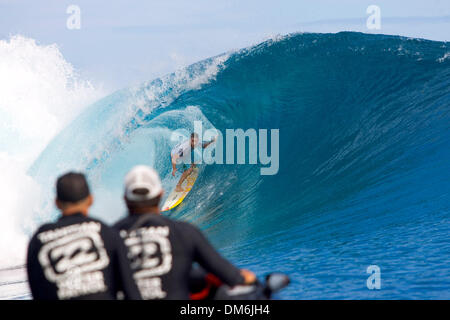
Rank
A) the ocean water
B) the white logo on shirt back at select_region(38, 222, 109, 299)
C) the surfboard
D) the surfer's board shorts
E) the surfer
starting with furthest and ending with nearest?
1. the surfer's board shorts
2. the surfer
3. the surfboard
4. the ocean water
5. the white logo on shirt back at select_region(38, 222, 109, 299)

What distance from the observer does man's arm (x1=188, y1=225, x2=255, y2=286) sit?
2125 mm

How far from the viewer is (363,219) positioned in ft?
23.5

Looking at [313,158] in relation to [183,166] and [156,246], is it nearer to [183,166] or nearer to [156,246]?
[183,166]

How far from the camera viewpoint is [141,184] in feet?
6.88

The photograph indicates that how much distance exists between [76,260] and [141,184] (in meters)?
0.42

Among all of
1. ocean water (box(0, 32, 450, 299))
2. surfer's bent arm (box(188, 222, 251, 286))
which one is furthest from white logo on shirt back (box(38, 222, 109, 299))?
ocean water (box(0, 32, 450, 299))

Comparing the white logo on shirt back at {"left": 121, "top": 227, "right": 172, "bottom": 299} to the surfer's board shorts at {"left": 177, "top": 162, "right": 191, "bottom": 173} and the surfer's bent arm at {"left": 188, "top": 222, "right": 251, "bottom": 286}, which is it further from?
the surfer's board shorts at {"left": 177, "top": 162, "right": 191, "bottom": 173}

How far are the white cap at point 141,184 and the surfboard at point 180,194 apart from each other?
786cm

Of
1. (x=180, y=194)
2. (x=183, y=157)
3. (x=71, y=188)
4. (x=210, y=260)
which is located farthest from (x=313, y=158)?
(x=71, y=188)

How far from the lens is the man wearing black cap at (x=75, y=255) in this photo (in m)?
2.05

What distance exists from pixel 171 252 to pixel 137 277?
0.61 feet

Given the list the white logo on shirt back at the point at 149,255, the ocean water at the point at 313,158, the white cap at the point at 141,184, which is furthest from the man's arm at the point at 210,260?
the ocean water at the point at 313,158

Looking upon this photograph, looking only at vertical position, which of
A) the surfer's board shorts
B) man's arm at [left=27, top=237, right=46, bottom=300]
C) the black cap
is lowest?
man's arm at [left=27, top=237, right=46, bottom=300]

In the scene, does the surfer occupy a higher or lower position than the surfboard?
higher
